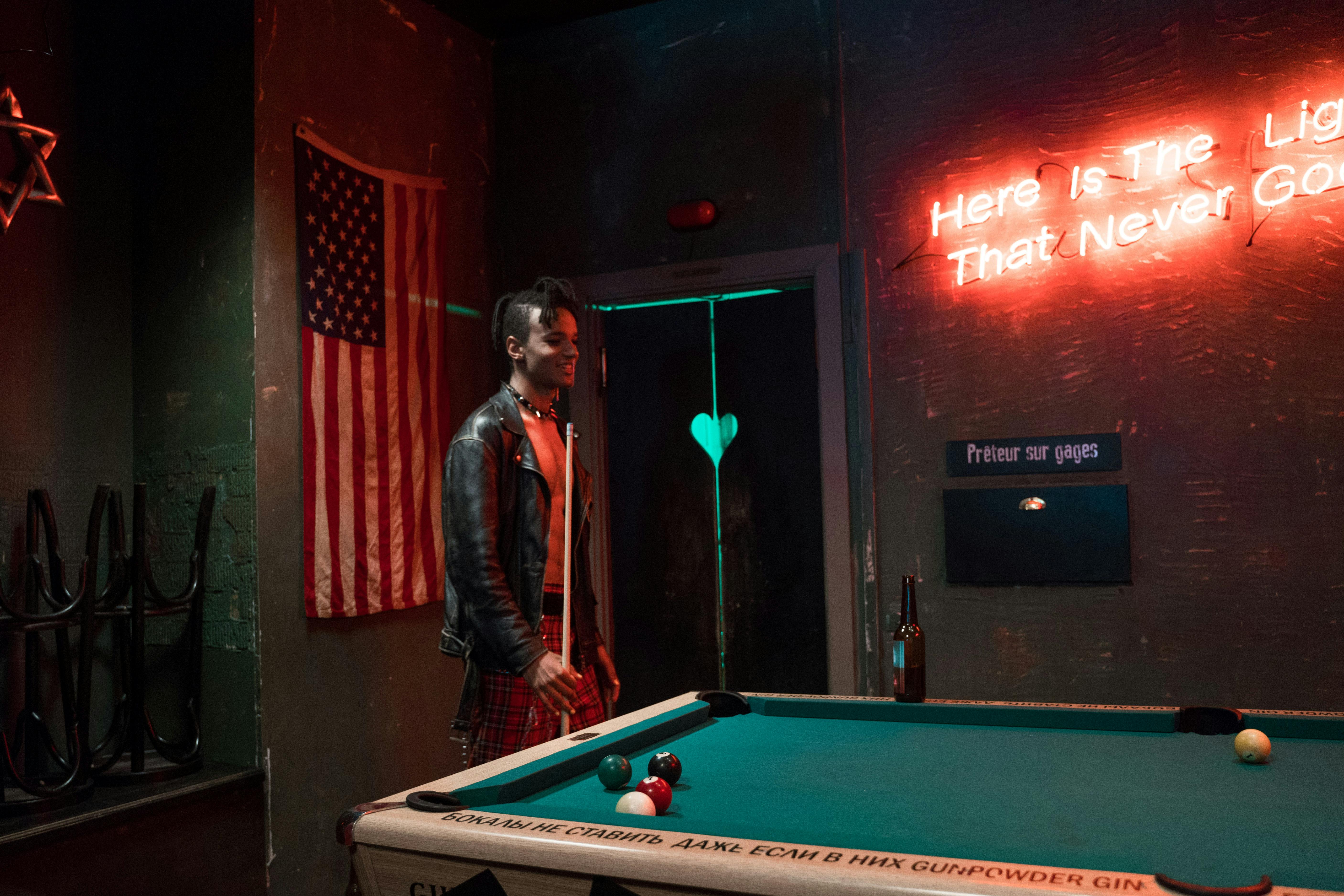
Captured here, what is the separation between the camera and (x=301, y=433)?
11.3 feet

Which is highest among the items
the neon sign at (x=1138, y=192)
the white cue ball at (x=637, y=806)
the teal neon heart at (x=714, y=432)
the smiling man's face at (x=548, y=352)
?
the neon sign at (x=1138, y=192)

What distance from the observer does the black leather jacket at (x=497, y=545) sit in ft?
7.89

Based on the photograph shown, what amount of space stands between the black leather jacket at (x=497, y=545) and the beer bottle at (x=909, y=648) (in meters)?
0.84

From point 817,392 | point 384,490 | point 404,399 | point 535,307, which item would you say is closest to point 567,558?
point 535,307

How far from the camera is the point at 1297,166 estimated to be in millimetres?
3264

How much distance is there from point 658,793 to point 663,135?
3392 mm

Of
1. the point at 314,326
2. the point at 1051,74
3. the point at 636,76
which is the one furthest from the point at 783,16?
the point at 314,326

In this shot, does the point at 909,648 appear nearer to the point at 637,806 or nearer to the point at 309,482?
the point at 637,806

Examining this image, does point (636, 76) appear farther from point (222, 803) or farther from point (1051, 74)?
point (222, 803)

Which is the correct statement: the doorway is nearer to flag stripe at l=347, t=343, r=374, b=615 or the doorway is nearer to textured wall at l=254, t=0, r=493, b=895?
textured wall at l=254, t=0, r=493, b=895

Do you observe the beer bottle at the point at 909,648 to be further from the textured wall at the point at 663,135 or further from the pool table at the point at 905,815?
the textured wall at the point at 663,135

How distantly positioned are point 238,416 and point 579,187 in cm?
189

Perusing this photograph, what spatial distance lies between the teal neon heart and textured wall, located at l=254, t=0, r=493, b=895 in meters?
1.00

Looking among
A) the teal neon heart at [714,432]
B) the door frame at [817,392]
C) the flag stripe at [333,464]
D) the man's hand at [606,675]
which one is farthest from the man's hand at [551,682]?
the teal neon heart at [714,432]
